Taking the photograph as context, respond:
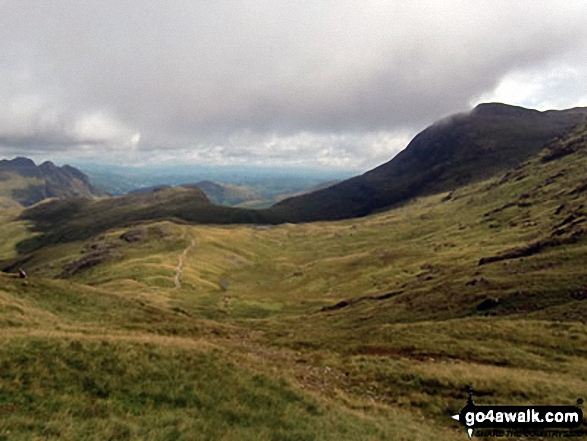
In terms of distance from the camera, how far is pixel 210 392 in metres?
25.1

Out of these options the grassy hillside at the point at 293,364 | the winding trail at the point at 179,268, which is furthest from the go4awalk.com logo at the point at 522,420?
the winding trail at the point at 179,268

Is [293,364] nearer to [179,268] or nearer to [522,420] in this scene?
[522,420]

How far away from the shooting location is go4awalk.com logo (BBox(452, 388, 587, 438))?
25125mm

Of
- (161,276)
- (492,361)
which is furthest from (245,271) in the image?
(492,361)

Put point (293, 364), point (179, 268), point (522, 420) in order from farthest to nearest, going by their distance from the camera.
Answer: point (179, 268) → point (293, 364) → point (522, 420)

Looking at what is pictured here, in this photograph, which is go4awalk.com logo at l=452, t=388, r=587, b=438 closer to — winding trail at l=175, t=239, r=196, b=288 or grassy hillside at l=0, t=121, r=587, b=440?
grassy hillside at l=0, t=121, r=587, b=440

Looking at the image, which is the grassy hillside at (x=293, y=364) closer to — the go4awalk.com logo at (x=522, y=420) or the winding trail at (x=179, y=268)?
the go4awalk.com logo at (x=522, y=420)

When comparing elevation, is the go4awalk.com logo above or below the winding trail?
above

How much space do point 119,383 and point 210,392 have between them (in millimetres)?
5589

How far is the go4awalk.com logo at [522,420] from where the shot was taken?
25125 mm

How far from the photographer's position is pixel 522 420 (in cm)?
2650

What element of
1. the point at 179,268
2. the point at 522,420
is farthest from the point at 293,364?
the point at 179,268

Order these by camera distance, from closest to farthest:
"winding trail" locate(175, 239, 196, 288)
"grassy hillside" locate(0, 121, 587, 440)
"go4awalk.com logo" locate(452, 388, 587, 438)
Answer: "grassy hillside" locate(0, 121, 587, 440), "go4awalk.com logo" locate(452, 388, 587, 438), "winding trail" locate(175, 239, 196, 288)

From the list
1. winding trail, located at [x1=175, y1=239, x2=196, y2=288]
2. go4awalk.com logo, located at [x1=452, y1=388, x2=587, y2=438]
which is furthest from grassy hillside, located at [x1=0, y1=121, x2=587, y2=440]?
winding trail, located at [x1=175, y1=239, x2=196, y2=288]
